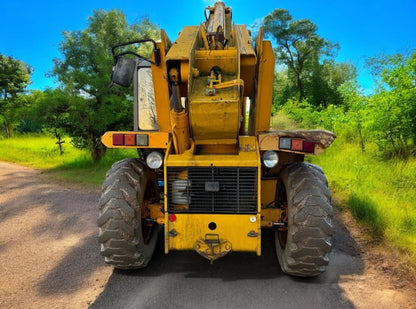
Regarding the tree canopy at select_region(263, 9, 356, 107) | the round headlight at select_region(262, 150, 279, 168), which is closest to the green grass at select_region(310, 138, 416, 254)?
the round headlight at select_region(262, 150, 279, 168)

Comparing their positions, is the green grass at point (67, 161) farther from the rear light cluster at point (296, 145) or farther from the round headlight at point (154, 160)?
the rear light cluster at point (296, 145)

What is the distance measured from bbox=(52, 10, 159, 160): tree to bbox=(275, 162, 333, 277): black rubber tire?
26.1 feet

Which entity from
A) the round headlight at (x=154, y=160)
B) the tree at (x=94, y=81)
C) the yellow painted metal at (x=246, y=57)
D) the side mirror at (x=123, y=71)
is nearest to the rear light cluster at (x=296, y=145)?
the yellow painted metal at (x=246, y=57)

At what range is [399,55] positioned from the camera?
8430 mm

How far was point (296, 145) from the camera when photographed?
3975 millimetres

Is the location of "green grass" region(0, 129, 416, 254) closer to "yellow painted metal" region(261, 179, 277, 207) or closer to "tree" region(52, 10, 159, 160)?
"tree" region(52, 10, 159, 160)

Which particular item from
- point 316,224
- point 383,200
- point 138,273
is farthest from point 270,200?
point 383,200

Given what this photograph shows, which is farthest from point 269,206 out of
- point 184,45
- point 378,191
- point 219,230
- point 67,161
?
point 67,161

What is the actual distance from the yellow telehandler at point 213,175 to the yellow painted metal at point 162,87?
1 cm

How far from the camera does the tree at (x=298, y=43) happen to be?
25266 millimetres

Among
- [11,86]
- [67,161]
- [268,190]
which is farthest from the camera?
[11,86]

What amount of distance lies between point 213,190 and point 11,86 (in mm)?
23924

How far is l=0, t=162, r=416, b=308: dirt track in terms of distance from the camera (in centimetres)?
362

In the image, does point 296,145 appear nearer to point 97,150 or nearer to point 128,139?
point 128,139
